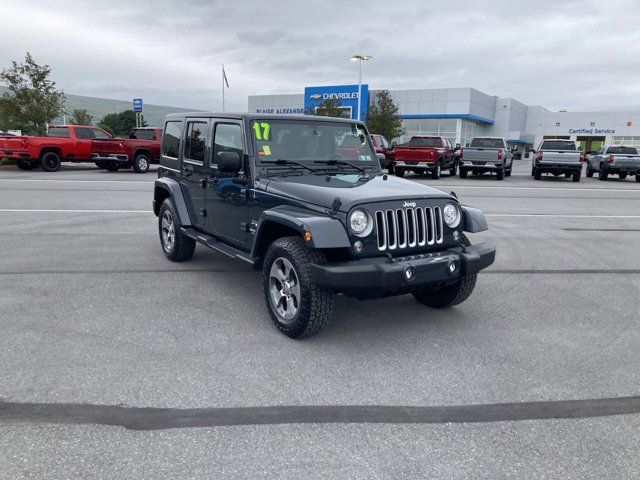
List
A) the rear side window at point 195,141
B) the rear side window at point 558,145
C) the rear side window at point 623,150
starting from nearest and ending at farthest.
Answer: the rear side window at point 195,141 < the rear side window at point 558,145 < the rear side window at point 623,150

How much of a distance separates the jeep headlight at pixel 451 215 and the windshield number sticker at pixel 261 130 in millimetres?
1889

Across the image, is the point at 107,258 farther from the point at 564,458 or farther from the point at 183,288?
the point at 564,458

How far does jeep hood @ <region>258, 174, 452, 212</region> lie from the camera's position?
427 cm

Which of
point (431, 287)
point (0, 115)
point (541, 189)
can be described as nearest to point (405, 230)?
point (431, 287)

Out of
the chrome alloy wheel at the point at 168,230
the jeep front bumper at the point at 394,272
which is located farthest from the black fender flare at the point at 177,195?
the jeep front bumper at the point at 394,272

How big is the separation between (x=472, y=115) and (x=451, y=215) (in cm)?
5829

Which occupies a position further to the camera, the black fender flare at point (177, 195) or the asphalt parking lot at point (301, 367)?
the black fender flare at point (177, 195)

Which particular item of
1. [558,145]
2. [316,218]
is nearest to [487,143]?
[558,145]

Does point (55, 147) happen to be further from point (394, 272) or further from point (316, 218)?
point (394, 272)

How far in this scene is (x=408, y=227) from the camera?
4.34 m

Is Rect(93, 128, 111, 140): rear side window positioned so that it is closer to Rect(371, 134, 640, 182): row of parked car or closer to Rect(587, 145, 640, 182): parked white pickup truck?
Rect(371, 134, 640, 182): row of parked car

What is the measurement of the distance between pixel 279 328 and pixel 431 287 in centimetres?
132

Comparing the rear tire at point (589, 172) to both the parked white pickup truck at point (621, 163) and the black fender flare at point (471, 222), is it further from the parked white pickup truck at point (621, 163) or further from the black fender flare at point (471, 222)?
the black fender flare at point (471, 222)

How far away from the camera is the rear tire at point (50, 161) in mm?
21155
